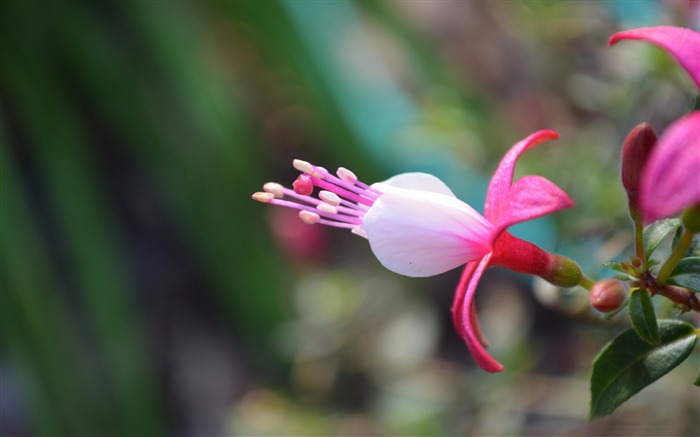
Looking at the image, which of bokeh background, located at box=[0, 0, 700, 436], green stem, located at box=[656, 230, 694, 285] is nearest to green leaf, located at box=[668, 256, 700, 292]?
green stem, located at box=[656, 230, 694, 285]

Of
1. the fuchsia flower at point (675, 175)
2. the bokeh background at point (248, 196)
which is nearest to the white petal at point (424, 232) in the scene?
the fuchsia flower at point (675, 175)

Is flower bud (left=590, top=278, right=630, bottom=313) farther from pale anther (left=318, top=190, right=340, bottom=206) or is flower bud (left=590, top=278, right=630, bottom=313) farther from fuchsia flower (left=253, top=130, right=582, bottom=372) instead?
pale anther (left=318, top=190, right=340, bottom=206)

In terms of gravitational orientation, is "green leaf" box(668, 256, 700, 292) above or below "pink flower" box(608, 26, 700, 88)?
below

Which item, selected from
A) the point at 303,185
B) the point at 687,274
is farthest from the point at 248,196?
the point at 687,274

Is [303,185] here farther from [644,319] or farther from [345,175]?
[644,319]

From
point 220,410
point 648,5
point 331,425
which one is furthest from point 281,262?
point 648,5

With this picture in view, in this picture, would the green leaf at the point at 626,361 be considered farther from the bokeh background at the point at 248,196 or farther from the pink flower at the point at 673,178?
the bokeh background at the point at 248,196
